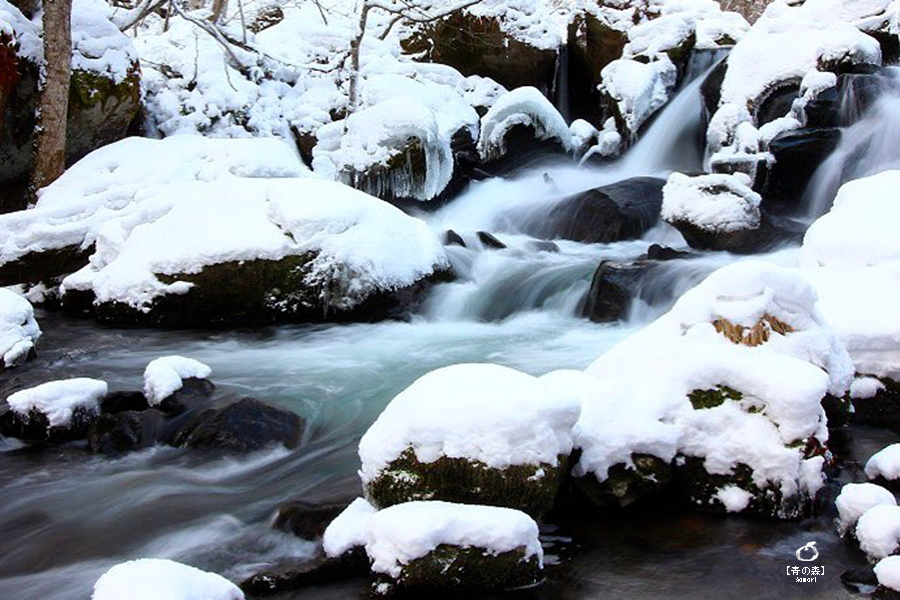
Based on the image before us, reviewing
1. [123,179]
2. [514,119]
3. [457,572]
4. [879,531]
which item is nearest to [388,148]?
[514,119]

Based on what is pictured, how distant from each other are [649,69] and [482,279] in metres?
6.29

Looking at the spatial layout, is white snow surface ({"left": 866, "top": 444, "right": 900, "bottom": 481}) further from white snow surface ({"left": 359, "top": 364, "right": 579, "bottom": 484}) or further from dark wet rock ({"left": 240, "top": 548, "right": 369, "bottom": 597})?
dark wet rock ({"left": 240, "top": 548, "right": 369, "bottom": 597})

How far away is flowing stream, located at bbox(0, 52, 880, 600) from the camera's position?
3.40 metres

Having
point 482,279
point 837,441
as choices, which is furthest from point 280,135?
point 837,441

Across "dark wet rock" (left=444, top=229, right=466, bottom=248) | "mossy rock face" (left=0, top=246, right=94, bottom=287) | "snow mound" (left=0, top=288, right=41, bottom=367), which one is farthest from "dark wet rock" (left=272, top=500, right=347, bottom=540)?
"dark wet rock" (left=444, top=229, right=466, bottom=248)

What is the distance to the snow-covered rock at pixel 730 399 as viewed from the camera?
3676 mm

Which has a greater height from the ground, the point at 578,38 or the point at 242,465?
the point at 578,38

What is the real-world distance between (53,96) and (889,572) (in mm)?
9775

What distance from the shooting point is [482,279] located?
9.22 m

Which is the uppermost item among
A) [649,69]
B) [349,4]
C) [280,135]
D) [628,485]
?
[349,4]

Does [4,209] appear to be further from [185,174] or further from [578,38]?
[578,38]

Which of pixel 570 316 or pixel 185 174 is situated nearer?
pixel 570 316

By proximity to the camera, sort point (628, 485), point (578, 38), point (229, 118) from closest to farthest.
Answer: point (628, 485), point (229, 118), point (578, 38)

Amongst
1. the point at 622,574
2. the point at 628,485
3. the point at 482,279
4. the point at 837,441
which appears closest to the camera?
the point at 622,574
